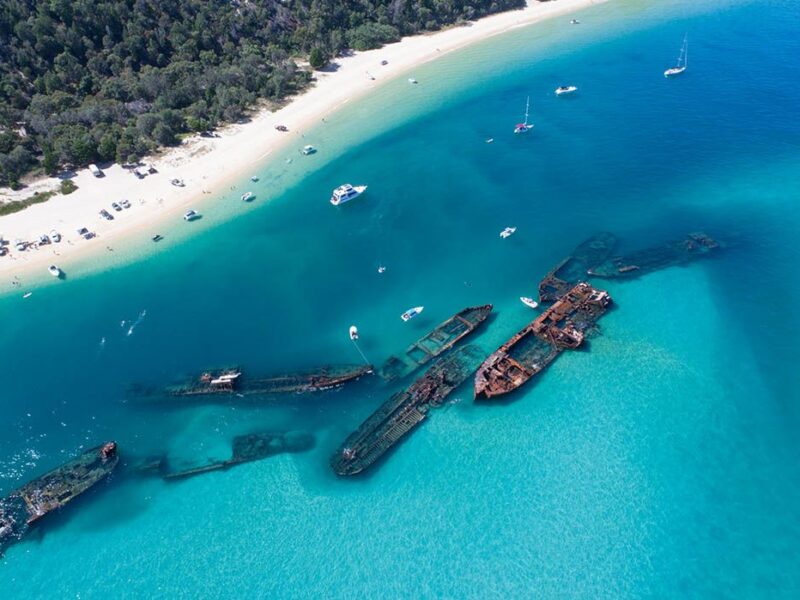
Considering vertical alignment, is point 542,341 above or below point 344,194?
below

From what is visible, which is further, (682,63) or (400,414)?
(682,63)

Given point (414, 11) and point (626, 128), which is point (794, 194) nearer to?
point (626, 128)

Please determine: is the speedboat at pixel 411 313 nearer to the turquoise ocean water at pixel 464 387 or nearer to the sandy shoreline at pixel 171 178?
the turquoise ocean water at pixel 464 387

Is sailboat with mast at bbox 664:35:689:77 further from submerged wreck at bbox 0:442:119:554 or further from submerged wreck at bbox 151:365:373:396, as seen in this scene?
submerged wreck at bbox 0:442:119:554

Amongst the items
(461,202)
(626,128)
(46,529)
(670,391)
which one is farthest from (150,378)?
(626,128)

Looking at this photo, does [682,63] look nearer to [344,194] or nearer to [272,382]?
[344,194]

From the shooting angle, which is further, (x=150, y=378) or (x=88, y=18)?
(x=88, y=18)

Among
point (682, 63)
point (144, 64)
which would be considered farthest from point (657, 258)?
point (144, 64)
